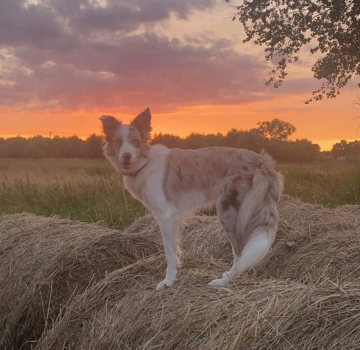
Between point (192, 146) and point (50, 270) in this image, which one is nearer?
point (50, 270)

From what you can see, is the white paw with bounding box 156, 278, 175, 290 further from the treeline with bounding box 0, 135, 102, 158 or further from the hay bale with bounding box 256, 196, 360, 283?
the treeline with bounding box 0, 135, 102, 158

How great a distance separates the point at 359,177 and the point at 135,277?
30.2 feet

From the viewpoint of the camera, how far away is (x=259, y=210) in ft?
16.6

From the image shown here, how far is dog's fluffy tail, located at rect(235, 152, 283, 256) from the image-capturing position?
5.02 m

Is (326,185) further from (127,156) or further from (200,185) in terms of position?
(127,156)

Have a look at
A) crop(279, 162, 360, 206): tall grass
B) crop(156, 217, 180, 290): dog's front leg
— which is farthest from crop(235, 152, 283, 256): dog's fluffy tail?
crop(279, 162, 360, 206): tall grass

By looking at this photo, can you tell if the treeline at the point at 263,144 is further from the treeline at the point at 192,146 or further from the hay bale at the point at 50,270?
the hay bale at the point at 50,270

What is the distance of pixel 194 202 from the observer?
5.46 metres

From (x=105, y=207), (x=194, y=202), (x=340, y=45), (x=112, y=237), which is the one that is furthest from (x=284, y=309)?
(x=340, y=45)

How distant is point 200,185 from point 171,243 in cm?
64

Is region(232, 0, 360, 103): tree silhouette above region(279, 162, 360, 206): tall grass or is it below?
above

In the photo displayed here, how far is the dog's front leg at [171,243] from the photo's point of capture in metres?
4.97

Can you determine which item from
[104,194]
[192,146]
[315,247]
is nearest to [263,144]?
[192,146]

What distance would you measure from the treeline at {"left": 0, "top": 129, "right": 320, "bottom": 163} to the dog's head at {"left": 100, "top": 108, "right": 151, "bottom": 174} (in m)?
5.21
